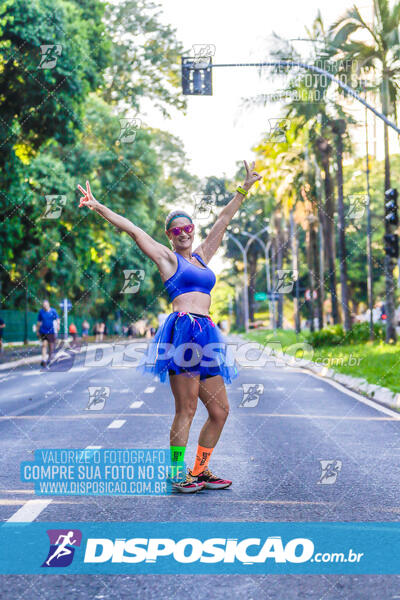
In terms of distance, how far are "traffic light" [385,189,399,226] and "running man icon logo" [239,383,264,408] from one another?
4732 millimetres

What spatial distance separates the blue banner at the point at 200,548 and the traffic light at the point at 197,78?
499 inches

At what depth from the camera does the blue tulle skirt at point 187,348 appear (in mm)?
6078

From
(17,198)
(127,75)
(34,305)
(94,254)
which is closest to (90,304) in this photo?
(34,305)

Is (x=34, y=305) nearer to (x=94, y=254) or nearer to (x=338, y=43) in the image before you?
(x=94, y=254)

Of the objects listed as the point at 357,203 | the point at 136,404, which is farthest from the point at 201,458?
the point at 357,203

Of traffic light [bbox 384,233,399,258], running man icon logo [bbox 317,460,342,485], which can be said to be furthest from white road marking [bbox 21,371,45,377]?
running man icon logo [bbox 317,460,342,485]

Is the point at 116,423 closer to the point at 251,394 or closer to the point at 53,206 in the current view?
the point at 251,394

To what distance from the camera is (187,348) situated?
608 cm

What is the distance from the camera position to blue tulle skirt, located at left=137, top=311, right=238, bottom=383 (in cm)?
608

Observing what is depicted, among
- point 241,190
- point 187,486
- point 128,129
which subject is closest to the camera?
point 187,486

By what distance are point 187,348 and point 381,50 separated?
21.3 m

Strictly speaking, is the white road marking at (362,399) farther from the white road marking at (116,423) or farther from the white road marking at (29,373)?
the white road marking at (29,373)

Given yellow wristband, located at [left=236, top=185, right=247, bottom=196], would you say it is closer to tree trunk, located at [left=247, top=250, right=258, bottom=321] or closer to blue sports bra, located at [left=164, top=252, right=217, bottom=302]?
blue sports bra, located at [left=164, top=252, right=217, bottom=302]

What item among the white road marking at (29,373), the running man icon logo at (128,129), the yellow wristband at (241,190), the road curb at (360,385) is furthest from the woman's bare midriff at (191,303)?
the running man icon logo at (128,129)
